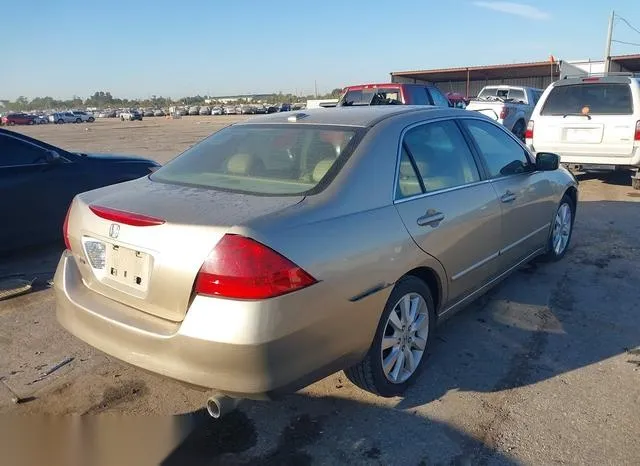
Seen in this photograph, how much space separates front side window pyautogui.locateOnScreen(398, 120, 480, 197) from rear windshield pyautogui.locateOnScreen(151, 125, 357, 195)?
388 mm

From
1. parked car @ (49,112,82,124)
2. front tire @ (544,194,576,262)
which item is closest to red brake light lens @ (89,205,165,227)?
front tire @ (544,194,576,262)

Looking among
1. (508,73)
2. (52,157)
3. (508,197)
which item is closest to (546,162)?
(508,197)

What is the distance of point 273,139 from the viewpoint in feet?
11.3

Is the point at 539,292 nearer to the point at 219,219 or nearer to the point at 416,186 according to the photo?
the point at 416,186

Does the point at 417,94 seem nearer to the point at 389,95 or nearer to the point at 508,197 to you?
the point at 389,95

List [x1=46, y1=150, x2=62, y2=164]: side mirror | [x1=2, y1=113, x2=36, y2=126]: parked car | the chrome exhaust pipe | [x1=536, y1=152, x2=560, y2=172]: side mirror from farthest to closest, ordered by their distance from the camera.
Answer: [x1=2, y1=113, x2=36, y2=126]: parked car → [x1=46, y1=150, x2=62, y2=164]: side mirror → [x1=536, y1=152, x2=560, y2=172]: side mirror → the chrome exhaust pipe

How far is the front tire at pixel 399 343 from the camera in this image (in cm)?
293

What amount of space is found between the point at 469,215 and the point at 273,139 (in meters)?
1.37

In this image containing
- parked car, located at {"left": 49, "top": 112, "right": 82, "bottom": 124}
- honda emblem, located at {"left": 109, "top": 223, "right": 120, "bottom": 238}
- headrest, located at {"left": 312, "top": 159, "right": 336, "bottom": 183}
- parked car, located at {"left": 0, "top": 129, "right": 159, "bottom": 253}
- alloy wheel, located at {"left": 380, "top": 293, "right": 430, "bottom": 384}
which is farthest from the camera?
parked car, located at {"left": 49, "top": 112, "right": 82, "bottom": 124}

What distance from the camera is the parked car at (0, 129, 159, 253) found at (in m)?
5.64

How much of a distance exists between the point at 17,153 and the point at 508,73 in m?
32.1

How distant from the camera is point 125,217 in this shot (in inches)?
104

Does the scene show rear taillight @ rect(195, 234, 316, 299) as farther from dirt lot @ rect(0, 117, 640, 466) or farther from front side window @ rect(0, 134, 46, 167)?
front side window @ rect(0, 134, 46, 167)

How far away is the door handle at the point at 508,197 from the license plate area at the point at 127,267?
2.63 m
